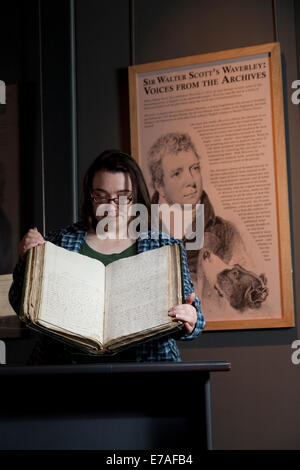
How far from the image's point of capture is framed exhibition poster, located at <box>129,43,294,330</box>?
2.65 meters

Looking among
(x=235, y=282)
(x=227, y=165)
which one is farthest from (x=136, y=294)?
(x=227, y=165)

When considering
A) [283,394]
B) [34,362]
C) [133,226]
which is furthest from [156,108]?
[34,362]

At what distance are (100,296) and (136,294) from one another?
113mm

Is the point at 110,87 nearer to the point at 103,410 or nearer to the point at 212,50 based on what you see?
the point at 212,50

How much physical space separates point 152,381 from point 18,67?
2.39 m

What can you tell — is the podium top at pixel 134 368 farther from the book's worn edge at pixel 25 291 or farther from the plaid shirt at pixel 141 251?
the plaid shirt at pixel 141 251

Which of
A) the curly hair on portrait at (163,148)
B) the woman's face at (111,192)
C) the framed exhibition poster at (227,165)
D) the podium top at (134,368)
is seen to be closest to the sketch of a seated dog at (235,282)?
the framed exhibition poster at (227,165)

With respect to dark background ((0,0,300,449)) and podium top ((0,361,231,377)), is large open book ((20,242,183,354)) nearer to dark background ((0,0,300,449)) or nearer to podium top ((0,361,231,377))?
podium top ((0,361,231,377))

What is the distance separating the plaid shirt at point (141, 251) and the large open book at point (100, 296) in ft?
0.40

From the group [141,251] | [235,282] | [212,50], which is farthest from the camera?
[212,50]

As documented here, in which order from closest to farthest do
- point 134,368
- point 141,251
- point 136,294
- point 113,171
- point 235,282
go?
point 134,368
point 136,294
point 141,251
point 113,171
point 235,282

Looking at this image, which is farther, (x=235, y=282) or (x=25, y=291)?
(x=235, y=282)

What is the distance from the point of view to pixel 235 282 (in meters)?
2.69

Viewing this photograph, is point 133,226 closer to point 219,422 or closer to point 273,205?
point 273,205
